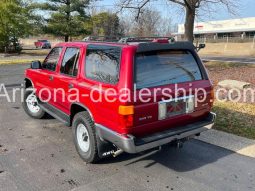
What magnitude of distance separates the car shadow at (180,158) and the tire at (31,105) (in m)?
2.77

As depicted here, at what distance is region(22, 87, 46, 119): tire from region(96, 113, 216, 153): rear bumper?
122 inches

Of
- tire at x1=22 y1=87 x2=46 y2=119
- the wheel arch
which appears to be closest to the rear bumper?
the wheel arch

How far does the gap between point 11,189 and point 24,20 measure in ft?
99.7

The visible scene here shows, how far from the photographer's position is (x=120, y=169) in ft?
14.9

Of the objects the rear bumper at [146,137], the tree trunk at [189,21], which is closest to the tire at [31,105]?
the rear bumper at [146,137]

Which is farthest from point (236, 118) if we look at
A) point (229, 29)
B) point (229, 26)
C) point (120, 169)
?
point (229, 26)

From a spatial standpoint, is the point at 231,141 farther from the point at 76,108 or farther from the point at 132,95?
the point at 76,108

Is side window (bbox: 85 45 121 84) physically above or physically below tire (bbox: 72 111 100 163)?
above

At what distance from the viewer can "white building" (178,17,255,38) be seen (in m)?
65.1

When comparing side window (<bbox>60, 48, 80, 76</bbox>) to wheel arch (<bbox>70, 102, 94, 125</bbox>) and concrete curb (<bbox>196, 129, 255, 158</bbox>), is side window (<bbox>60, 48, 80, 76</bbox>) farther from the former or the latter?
concrete curb (<bbox>196, 129, 255, 158</bbox>)

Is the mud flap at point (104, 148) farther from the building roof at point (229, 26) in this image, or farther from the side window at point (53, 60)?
the building roof at point (229, 26)

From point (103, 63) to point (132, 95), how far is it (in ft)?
2.66

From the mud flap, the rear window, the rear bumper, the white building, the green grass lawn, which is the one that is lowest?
the green grass lawn

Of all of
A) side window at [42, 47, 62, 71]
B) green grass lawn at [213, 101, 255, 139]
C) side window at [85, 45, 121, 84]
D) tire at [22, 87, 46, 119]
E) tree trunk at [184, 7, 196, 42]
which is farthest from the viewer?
tree trunk at [184, 7, 196, 42]
